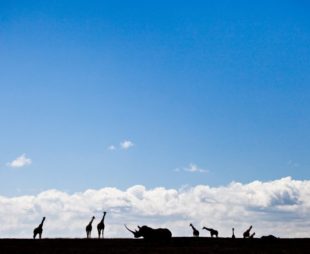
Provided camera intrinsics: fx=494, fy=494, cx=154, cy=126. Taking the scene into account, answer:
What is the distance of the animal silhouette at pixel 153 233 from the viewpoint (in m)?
47.2

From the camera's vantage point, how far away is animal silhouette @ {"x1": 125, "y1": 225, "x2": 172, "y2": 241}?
47156mm
